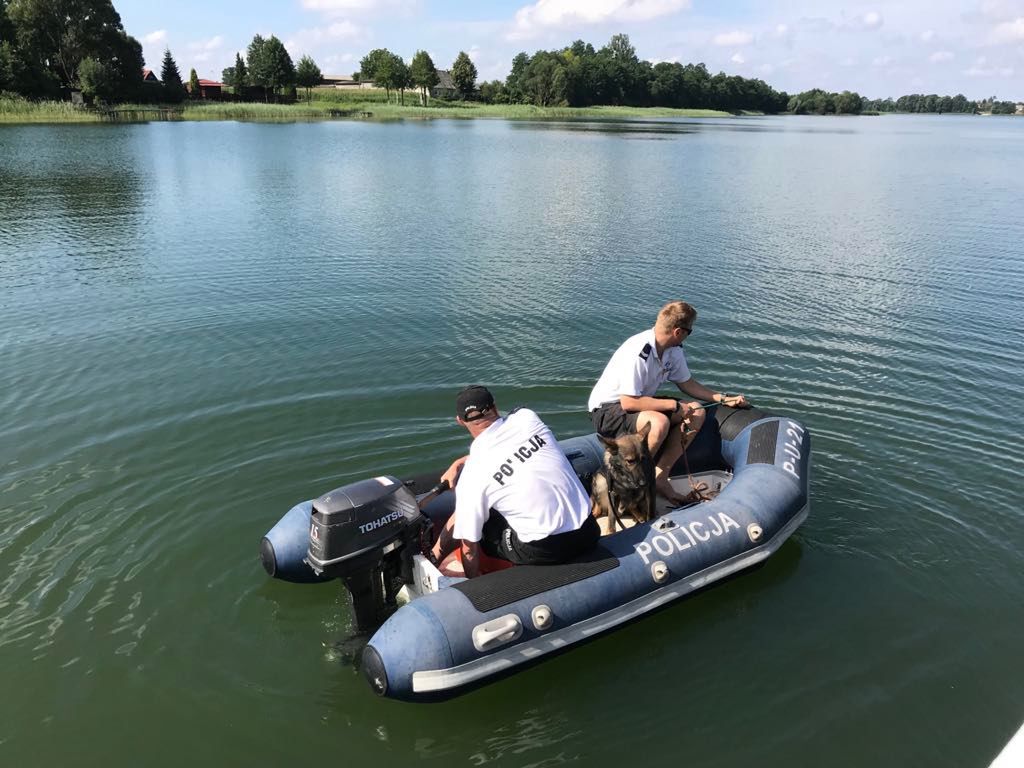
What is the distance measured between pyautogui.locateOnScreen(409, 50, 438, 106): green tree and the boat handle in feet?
303

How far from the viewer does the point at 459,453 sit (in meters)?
7.04

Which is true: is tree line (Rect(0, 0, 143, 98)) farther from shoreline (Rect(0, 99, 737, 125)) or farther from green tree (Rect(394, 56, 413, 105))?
green tree (Rect(394, 56, 413, 105))

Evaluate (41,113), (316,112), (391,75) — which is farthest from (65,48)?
(391,75)

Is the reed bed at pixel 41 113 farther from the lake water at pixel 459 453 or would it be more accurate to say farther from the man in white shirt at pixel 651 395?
the man in white shirt at pixel 651 395

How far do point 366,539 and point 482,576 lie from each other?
2.43 ft

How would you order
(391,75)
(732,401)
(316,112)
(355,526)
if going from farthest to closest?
(391,75) → (316,112) → (732,401) → (355,526)

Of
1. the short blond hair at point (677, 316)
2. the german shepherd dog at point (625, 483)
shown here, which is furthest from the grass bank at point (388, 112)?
the german shepherd dog at point (625, 483)

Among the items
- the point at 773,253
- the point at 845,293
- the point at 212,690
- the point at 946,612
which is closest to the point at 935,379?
the point at 845,293

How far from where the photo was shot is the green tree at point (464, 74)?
97.5 meters

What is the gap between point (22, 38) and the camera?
188 feet

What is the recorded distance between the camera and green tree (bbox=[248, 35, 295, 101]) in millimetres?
81375

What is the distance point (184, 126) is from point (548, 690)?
53.0m

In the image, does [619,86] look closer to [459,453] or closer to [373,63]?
[373,63]

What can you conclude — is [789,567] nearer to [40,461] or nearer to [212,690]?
[212,690]
